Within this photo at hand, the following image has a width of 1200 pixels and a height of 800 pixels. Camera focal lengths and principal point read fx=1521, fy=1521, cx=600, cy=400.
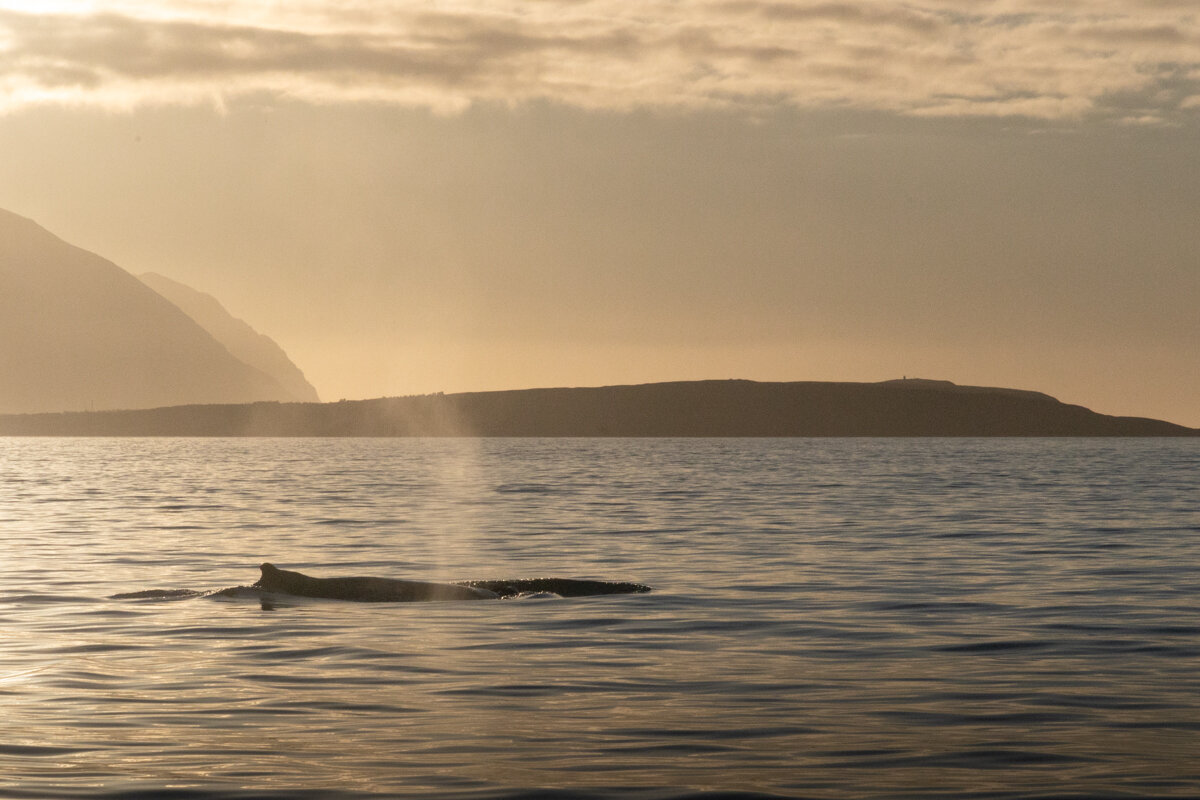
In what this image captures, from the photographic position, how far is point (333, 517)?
57.8m

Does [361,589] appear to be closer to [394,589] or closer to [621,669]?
[394,589]

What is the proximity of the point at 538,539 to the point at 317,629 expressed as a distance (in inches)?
867

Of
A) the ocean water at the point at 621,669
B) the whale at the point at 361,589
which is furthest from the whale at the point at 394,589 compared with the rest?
the ocean water at the point at 621,669

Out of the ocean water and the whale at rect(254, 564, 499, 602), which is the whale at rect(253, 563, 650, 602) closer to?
the whale at rect(254, 564, 499, 602)

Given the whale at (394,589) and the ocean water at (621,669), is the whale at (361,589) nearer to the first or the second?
the whale at (394,589)

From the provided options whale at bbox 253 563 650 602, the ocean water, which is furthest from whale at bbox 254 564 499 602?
the ocean water

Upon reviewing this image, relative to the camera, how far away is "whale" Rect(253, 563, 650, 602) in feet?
98.0

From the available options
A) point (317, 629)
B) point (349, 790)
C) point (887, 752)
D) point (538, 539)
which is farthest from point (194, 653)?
point (538, 539)

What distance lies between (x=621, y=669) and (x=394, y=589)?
9782 millimetres

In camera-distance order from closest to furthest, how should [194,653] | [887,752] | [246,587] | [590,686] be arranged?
[887,752]
[590,686]
[194,653]
[246,587]

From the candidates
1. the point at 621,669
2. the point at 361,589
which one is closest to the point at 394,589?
the point at 361,589

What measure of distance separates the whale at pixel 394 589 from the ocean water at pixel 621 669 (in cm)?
62

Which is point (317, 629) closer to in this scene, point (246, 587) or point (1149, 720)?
point (246, 587)

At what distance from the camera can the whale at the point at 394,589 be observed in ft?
98.0
